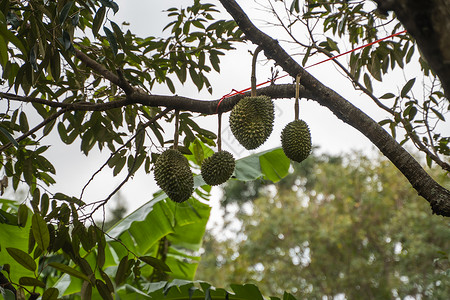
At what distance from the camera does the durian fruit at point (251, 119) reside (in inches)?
56.7

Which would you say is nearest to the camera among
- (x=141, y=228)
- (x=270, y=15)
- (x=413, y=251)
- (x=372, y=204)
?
(x=270, y=15)

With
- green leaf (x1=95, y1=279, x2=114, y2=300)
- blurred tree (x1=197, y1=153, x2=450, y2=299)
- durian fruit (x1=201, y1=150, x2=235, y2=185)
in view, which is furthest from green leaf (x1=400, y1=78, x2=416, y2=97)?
blurred tree (x1=197, y1=153, x2=450, y2=299)

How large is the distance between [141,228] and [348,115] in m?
1.65

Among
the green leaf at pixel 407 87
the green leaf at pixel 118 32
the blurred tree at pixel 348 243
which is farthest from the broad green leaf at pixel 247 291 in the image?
the blurred tree at pixel 348 243

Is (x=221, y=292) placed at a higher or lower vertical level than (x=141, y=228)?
lower

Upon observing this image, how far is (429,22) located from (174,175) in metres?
1.01

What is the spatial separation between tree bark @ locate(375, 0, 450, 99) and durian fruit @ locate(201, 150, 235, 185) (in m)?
0.87

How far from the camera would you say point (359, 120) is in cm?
131

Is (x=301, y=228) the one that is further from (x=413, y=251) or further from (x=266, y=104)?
(x=266, y=104)

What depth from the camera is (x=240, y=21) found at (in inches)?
54.1

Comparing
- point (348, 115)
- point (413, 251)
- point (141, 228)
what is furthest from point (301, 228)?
point (348, 115)

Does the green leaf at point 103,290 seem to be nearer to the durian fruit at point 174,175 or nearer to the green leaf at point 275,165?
the durian fruit at point 174,175

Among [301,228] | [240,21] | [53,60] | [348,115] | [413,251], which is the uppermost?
[301,228]

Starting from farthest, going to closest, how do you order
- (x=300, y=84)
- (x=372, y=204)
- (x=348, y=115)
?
(x=372, y=204)
(x=300, y=84)
(x=348, y=115)
